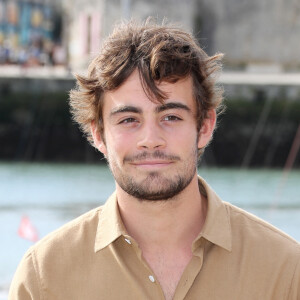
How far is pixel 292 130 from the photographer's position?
21.8 m

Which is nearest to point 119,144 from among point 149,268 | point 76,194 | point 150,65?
point 150,65

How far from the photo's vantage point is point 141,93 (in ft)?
7.28

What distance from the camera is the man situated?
2.16 metres

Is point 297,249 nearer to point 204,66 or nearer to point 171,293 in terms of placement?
point 171,293

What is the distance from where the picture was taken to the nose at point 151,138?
218 centimetres

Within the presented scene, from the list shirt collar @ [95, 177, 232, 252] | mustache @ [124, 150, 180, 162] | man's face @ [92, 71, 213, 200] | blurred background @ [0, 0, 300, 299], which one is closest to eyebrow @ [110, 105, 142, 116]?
man's face @ [92, 71, 213, 200]

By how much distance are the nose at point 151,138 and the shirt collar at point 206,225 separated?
0.21m

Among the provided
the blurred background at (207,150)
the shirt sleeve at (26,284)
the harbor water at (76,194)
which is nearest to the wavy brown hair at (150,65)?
the shirt sleeve at (26,284)

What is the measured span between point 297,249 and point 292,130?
19900 millimetres

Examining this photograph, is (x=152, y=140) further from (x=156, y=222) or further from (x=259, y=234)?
(x=259, y=234)

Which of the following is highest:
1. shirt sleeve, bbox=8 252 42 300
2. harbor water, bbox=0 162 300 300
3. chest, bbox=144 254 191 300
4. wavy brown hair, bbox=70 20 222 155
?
wavy brown hair, bbox=70 20 222 155

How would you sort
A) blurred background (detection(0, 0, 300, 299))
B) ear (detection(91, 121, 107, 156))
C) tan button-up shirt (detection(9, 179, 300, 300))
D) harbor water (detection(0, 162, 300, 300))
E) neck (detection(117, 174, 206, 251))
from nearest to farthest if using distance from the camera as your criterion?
tan button-up shirt (detection(9, 179, 300, 300)) < neck (detection(117, 174, 206, 251)) < ear (detection(91, 121, 107, 156)) < harbor water (detection(0, 162, 300, 300)) < blurred background (detection(0, 0, 300, 299))

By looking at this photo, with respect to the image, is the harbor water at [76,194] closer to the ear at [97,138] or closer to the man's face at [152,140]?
the ear at [97,138]

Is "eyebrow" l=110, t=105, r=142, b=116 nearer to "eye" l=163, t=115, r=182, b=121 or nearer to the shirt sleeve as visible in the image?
"eye" l=163, t=115, r=182, b=121
